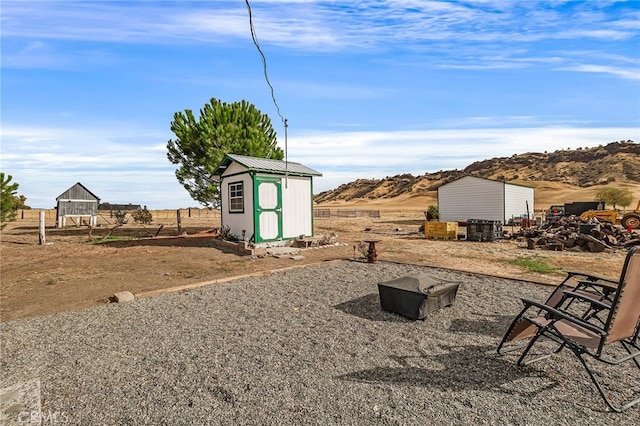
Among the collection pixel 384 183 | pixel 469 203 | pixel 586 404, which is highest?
pixel 384 183

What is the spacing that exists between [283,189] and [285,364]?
10612 millimetres

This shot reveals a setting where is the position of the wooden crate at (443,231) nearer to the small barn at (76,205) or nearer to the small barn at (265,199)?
the small barn at (265,199)

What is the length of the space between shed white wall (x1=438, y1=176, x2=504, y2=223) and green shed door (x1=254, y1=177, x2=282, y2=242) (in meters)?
20.8

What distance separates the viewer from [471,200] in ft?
96.6

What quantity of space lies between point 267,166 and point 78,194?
25642 millimetres

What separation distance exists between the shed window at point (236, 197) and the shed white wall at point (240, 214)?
165 mm

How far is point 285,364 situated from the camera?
387cm

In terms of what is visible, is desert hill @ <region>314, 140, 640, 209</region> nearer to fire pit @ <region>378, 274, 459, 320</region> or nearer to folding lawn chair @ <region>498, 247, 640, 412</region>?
fire pit @ <region>378, 274, 459, 320</region>

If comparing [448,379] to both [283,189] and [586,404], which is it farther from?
[283,189]

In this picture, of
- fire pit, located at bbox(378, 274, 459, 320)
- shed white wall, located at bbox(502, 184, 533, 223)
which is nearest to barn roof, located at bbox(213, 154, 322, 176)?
fire pit, located at bbox(378, 274, 459, 320)

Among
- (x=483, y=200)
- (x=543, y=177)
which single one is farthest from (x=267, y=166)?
(x=543, y=177)

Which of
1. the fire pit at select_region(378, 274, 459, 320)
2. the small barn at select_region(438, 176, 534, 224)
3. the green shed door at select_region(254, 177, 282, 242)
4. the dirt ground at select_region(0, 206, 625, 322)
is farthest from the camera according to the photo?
the small barn at select_region(438, 176, 534, 224)

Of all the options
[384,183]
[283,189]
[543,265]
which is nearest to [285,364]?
[543,265]

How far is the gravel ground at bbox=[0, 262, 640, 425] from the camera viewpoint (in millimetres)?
2990
